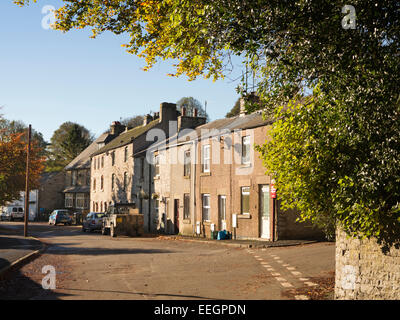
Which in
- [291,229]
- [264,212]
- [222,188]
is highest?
[222,188]

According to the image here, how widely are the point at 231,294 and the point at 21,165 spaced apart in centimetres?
3751

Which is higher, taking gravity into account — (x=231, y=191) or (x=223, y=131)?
(x=223, y=131)

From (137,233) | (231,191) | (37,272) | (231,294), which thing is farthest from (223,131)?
(231,294)

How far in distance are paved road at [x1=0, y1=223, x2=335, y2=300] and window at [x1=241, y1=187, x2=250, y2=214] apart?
14.9ft

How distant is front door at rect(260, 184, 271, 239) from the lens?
74.1 ft

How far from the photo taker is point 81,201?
201ft

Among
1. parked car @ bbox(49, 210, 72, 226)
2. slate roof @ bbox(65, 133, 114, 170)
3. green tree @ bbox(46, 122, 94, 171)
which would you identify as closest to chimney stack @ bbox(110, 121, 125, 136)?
slate roof @ bbox(65, 133, 114, 170)

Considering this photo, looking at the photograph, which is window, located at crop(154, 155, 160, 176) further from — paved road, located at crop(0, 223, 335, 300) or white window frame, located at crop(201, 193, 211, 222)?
paved road, located at crop(0, 223, 335, 300)

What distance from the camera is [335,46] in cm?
833

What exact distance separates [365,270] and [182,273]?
19.6 feet

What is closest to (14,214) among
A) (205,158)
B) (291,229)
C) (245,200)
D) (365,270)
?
(205,158)

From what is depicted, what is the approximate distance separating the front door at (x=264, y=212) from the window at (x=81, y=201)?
137ft

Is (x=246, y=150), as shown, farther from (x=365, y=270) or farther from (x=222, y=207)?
(x=365, y=270)
